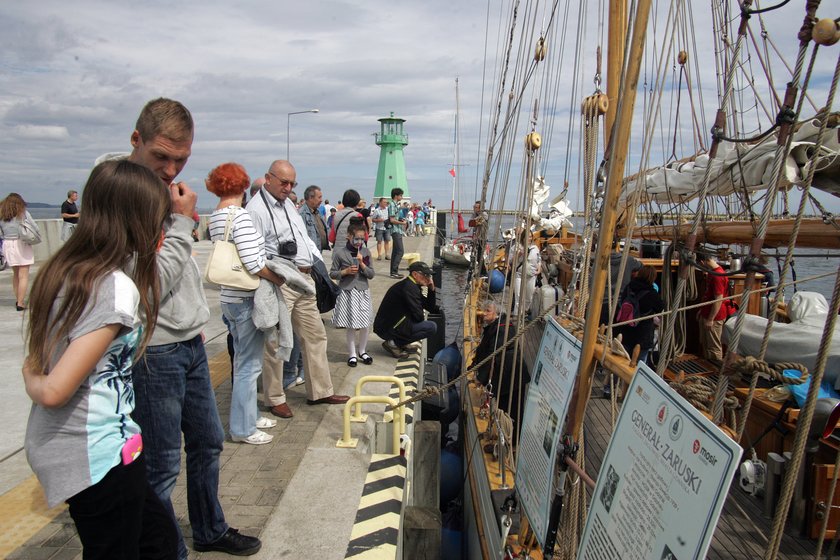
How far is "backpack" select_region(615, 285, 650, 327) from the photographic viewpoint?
5691 millimetres

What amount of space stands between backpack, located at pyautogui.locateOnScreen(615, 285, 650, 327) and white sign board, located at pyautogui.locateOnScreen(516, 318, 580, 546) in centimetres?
326

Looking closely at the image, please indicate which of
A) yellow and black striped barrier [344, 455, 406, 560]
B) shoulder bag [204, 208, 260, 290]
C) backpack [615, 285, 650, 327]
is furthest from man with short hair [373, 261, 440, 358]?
shoulder bag [204, 208, 260, 290]

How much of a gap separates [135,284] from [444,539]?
4.07 meters

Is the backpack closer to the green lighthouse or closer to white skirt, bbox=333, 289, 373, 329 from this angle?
white skirt, bbox=333, 289, 373, 329

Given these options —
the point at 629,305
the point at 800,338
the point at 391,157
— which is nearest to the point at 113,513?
the point at 800,338

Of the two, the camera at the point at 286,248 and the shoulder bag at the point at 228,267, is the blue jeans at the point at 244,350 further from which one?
the camera at the point at 286,248

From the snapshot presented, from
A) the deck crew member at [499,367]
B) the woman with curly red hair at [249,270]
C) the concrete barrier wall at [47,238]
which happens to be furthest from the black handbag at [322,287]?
the concrete barrier wall at [47,238]

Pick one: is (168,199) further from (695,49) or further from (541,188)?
(541,188)

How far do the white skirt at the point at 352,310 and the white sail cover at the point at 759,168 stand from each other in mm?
2826

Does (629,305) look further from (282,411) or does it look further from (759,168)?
Answer: (282,411)

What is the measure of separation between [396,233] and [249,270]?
9.25m

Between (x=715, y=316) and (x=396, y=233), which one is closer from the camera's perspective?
(x=715, y=316)

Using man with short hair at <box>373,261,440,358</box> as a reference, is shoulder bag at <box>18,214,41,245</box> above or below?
above

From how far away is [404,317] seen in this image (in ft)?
20.8
